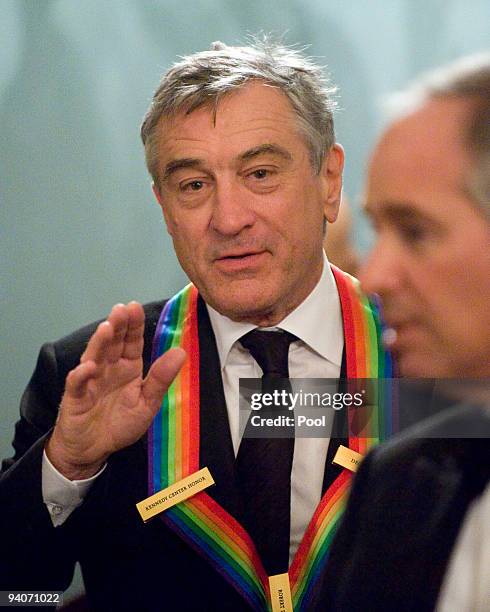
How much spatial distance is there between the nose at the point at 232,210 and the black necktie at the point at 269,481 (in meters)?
0.17

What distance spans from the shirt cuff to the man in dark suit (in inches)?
16.9

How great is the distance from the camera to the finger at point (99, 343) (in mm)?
984

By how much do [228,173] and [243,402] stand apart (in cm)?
30

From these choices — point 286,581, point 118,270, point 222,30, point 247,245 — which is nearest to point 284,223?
point 247,245

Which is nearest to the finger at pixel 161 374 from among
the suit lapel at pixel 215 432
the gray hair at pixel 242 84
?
the suit lapel at pixel 215 432

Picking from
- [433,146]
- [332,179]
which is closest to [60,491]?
[332,179]

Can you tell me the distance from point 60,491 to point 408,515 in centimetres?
54

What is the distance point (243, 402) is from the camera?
122 centimetres

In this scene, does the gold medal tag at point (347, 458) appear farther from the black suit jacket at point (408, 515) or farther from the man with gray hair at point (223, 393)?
the black suit jacket at point (408, 515)

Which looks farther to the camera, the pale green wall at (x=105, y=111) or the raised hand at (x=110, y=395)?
the pale green wall at (x=105, y=111)

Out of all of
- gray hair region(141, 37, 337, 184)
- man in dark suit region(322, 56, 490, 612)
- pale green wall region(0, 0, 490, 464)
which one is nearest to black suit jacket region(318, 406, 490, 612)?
man in dark suit region(322, 56, 490, 612)

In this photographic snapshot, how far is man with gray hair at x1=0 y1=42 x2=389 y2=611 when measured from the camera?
1.17 m

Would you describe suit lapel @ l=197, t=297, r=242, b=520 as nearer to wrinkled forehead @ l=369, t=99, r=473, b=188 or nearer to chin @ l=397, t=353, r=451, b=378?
chin @ l=397, t=353, r=451, b=378

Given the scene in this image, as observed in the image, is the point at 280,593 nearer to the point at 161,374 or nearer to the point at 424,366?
the point at 161,374
